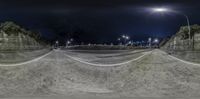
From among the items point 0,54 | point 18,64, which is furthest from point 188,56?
point 0,54

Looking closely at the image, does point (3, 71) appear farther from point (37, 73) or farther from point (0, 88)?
point (0, 88)

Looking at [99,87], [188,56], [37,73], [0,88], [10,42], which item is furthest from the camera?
[10,42]

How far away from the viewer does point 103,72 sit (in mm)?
17859

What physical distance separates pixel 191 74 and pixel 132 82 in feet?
10.9

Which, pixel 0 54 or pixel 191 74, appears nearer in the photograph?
pixel 191 74

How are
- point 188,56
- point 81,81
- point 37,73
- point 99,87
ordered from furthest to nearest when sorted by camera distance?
point 188,56 → point 37,73 → point 81,81 → point 99,87

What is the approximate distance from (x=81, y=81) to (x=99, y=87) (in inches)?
54.9

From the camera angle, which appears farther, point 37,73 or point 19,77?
point 37,73

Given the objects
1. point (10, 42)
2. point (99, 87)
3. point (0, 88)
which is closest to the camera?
point (0, 88)

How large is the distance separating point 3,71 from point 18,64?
1.00 meters

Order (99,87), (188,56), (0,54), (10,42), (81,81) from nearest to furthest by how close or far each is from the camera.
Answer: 1. (99,87)
2. (81,81)
3. (188,56)
4. (0,54)
5. (10,42)

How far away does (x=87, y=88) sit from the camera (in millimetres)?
14758

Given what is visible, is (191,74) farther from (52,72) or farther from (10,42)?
(10,42)

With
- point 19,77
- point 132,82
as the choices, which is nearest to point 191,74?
point 132,82
